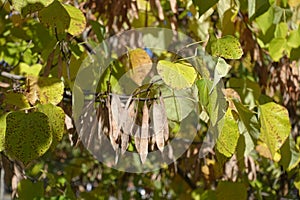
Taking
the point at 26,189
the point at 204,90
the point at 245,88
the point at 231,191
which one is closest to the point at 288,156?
the point at 231,191

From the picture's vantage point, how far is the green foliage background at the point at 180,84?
677 mm

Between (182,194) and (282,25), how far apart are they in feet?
2.60

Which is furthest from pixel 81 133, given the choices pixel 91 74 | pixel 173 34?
Answer: pixel 173 34

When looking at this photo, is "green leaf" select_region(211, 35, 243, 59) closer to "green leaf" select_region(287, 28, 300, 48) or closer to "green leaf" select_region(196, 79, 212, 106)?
"green leaf" select_region(196, 79, 212, 106)

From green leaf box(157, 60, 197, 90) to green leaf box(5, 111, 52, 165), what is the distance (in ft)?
0.51

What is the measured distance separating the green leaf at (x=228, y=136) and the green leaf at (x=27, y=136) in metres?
0.24

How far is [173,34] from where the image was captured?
133cm

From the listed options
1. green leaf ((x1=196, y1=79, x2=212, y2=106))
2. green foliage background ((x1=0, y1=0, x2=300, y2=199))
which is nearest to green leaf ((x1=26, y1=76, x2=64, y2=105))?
green foliage background ((x1=0, y1=0, x2=300, y2=199))

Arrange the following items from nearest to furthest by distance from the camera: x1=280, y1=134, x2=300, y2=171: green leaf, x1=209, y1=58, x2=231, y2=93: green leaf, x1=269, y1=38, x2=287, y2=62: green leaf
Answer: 1. x1=209, y1=58, x2=231, y2=93: green leaf
2. x1=280, y1=134, x2=300, y2=171: green leaf
3. x1=269, y1=38, x2=287, y2=62: green leaf

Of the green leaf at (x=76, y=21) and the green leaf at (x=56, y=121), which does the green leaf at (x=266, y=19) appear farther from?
the green leaf at (x=56, y=121)

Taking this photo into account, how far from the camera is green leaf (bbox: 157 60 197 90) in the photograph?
0.66 m

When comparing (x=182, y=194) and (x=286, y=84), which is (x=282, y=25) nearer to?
(x=286, y=84)

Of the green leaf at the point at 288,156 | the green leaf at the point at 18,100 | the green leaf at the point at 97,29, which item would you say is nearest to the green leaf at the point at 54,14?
the green leaf at the point at 18,100

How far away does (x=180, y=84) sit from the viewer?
66 centimetres
